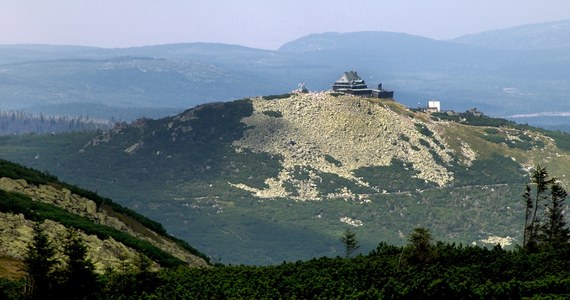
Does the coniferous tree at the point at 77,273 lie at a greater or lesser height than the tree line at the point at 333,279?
greater

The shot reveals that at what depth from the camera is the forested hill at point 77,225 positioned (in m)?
60.9

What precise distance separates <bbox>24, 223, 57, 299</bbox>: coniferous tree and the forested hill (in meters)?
5.73

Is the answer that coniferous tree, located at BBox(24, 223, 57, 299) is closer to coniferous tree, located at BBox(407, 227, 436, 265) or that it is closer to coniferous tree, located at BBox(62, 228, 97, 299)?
coniferous tree, located at BBox(62, 228, 97, 299)

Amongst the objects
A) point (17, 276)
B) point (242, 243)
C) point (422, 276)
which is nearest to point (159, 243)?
point (17, 276)

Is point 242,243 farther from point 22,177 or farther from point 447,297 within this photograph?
point 447,297

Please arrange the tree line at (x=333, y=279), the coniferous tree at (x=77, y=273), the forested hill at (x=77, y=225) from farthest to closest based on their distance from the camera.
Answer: the forested hill at (x=77, y=225)
the tree line at (x=333, y=279)
the coniferous tree at (x=77, y=273)

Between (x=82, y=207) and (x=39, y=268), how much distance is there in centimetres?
3980

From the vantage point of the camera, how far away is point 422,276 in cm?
5625

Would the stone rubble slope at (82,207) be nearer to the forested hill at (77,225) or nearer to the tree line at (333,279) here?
the forested hill at (77,225)

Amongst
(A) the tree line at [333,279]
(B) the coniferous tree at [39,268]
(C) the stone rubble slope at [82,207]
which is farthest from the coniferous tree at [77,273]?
(C) the stone rubble slope at [82,207]

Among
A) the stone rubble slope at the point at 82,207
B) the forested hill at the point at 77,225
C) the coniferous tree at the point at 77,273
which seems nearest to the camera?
the coniferous tree at the point at 77,273

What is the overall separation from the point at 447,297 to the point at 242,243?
14229cm

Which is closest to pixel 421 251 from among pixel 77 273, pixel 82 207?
pixel 77 273

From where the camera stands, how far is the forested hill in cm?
6091
